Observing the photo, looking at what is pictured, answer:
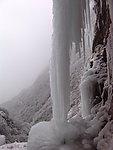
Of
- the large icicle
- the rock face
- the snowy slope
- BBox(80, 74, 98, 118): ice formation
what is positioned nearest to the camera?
the large icicle

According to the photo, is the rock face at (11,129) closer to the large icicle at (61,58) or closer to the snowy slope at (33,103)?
the snowy slope at (33,103)

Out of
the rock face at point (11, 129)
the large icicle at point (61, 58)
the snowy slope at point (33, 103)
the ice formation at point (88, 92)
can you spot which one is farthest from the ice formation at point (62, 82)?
the snowy slope at point (33, 103)

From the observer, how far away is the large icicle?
4.27 m

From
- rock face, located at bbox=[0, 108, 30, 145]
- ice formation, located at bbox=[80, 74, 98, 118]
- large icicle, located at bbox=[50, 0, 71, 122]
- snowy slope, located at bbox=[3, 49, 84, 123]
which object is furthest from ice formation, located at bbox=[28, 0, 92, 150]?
snowy slope, located at bbox=[3, 49, 84, 123]

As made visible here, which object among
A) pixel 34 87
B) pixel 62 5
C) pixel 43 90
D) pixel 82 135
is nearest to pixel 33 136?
pixel 82 135

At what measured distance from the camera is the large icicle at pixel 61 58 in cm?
427

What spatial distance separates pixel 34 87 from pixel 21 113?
19.2ft

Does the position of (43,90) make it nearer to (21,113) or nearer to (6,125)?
(21,113)

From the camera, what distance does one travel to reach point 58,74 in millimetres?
4445

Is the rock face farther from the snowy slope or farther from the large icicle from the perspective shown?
the large icicle

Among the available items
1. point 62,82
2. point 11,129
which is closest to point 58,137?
point 62,82

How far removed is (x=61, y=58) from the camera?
174 inches

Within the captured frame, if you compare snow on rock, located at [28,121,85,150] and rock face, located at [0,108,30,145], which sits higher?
snow on rock, located at [28,121,85,150]

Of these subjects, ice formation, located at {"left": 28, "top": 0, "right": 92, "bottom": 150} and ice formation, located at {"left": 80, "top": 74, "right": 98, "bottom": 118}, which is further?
ice formation, located at {"left": 80, "top": 74, "right": 98, "bottom": 118}
